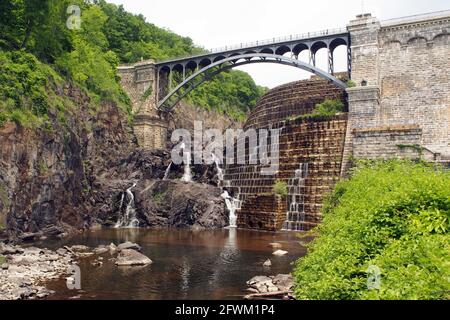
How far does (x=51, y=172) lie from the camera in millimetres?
33438

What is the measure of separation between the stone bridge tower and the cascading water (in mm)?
22423

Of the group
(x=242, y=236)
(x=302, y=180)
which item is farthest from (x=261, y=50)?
(x=242, y=236)

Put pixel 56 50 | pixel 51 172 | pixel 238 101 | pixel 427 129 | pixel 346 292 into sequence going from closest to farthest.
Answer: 1. pixel 346 292
2. pixel 51 172
3. pixel 427 129
4. pixel 56 50
5. pixel 238 101

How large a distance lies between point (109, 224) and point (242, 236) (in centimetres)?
1601

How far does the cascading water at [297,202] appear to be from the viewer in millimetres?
36312

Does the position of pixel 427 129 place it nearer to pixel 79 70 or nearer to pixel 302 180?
pixel 302 180

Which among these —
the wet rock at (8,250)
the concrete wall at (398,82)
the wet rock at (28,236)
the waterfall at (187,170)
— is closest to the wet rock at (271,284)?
the wet rock at (8,250)

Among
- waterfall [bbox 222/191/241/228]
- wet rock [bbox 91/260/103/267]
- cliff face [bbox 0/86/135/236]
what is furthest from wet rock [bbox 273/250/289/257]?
cliff face [bbox 0/86/135/236]

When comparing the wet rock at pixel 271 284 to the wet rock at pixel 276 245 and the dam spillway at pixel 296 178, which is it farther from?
the dam spillway at pixel 296 178
